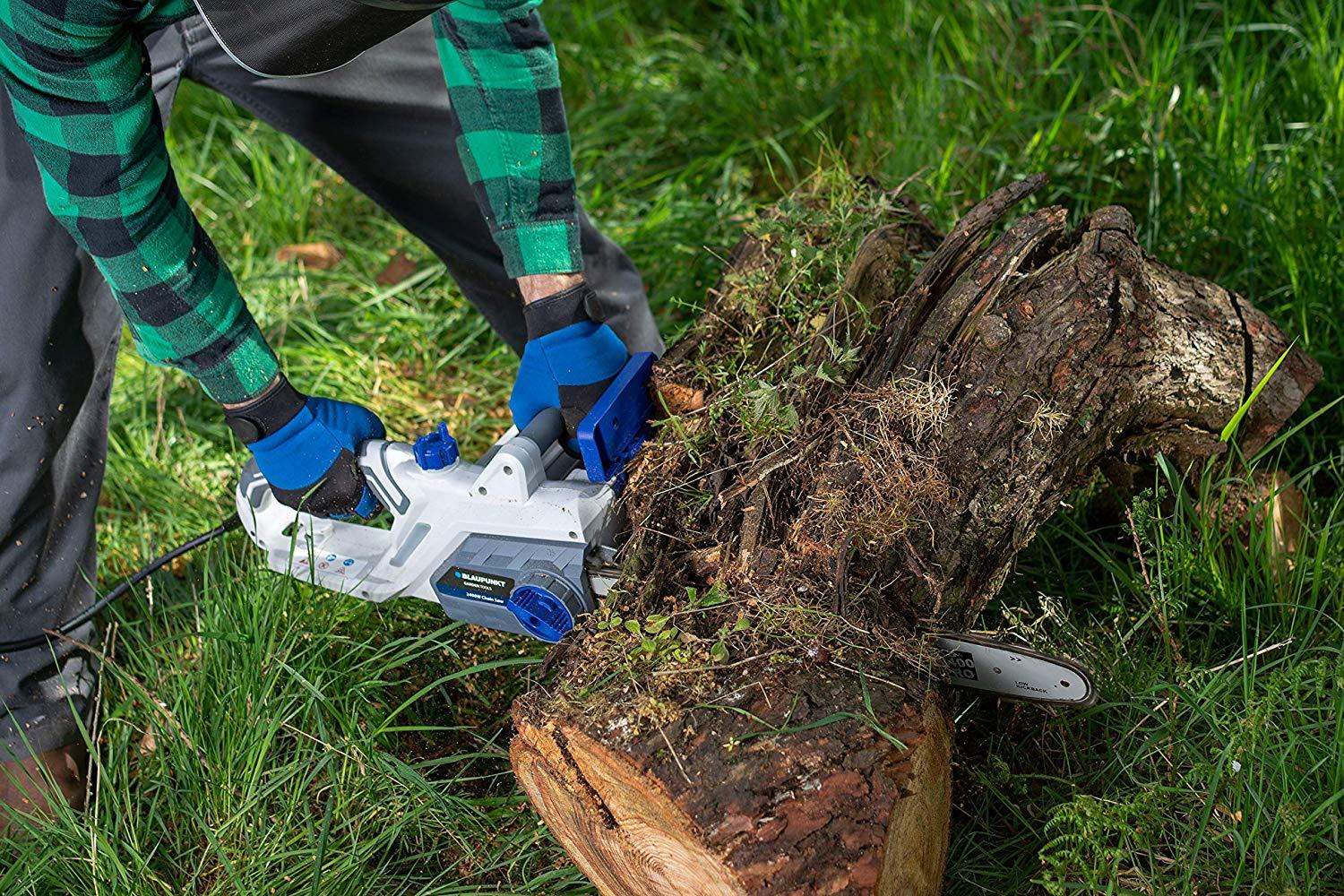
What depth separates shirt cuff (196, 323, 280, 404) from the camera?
81.4 inches

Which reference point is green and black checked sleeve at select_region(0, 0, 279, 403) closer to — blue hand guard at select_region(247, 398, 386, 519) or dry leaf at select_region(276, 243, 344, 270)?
blue hand guard at select_region(247, 398, 386, 519)

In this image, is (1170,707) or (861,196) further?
(861,196)

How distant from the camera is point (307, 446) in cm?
215

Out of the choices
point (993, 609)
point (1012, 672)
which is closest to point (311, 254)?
point (993, 609)

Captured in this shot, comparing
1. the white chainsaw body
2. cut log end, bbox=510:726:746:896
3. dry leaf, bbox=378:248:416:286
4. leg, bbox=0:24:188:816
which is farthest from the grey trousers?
cut log end, bbox=510:726:746:896

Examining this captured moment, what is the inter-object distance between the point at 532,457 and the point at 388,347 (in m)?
1.55

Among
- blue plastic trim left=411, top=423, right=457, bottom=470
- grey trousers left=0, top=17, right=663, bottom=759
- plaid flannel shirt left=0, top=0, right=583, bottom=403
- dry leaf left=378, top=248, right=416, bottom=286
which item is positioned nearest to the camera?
plaid flannel shirt left=0, top=0, right=583, bottom=403

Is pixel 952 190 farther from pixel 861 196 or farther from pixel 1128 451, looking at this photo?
pixel 1128 451

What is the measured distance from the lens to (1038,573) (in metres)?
2.26

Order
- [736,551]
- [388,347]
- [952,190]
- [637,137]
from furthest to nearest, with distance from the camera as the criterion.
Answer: [637,137], [388,347], [952,190], [736,551]

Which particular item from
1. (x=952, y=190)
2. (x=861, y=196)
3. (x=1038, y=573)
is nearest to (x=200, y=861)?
(x=1038, y=573)

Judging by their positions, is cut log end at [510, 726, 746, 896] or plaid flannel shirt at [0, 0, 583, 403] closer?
cut log end at [510, 726, 746, 896]

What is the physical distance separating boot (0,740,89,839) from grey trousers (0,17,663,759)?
0.03m

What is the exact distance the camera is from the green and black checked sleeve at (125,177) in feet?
5.88
